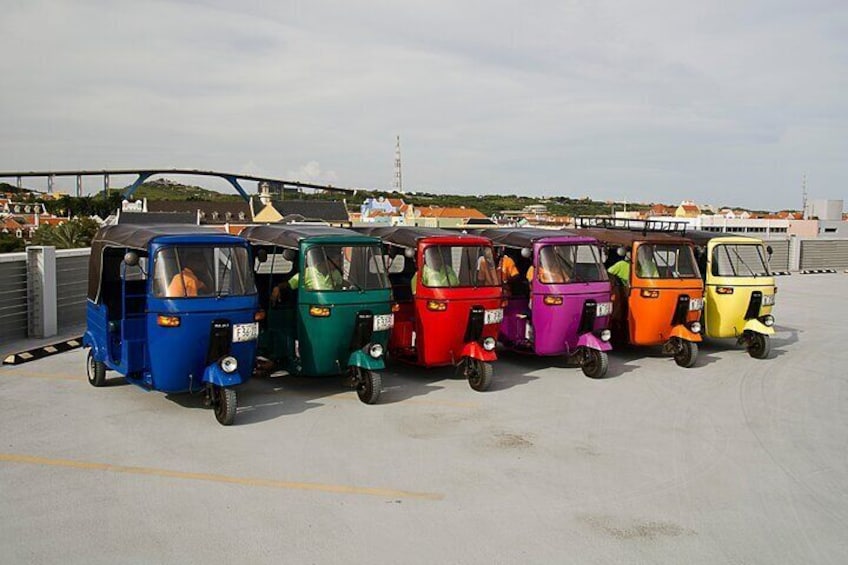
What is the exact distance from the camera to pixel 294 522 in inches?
215

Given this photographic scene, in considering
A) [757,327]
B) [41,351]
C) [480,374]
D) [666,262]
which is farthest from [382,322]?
[757,327]

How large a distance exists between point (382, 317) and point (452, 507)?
380 cm

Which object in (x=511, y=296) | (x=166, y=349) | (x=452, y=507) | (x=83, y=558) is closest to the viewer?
(x=83, y=558)

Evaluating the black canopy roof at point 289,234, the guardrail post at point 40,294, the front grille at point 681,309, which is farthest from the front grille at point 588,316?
the guardrail post at point 40,294

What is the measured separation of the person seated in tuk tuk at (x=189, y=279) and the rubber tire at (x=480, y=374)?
3.87m

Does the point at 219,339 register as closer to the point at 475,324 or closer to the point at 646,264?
the point at 475,324

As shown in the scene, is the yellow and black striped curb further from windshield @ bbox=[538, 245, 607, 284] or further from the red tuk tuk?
windshield @ bbox=[538, 245, 607, 284]

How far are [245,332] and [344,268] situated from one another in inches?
68.8

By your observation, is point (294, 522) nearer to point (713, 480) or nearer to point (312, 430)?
point (312, 430)

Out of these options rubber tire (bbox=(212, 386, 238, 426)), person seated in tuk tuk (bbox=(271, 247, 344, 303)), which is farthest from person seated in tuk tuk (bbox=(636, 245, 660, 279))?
rubber tire (bbox=(212, 386, 238, 426))

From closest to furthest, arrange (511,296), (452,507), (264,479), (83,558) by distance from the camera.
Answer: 1. (83,558)
2. (452,507)
3. (264,479)
4. (511,296)

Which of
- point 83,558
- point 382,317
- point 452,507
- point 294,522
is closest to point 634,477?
point 452,507

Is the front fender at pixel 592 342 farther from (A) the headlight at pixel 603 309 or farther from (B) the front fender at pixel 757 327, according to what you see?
(B) the front fender at pixel 757 327

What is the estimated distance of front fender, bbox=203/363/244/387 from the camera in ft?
25.4
